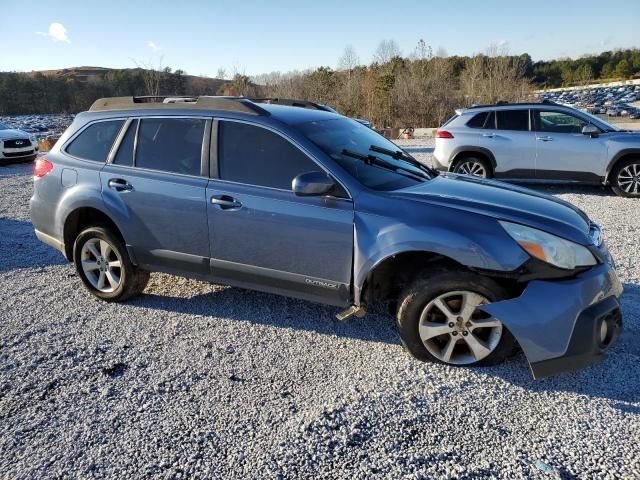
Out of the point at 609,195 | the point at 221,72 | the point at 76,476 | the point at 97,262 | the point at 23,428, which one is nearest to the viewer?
the point at 76,476

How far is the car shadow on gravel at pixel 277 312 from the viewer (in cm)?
393

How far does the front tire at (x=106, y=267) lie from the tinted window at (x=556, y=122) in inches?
298

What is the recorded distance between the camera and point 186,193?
3.92 m

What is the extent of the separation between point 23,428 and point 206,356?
1.19 meters

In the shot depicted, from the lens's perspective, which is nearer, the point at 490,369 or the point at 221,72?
the point at 490,369

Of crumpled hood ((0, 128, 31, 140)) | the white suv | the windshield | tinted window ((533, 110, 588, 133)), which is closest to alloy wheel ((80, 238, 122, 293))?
the windshield

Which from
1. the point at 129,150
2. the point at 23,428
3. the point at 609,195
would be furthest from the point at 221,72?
the point at 23,428

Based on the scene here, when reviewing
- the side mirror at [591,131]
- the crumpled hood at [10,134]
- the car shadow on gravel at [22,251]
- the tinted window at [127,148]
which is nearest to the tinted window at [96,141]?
the tinted window at [127,148]

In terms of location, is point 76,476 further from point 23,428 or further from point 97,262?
point 97,262

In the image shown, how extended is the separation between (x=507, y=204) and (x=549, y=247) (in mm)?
515

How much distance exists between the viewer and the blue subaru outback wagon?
3.05 m

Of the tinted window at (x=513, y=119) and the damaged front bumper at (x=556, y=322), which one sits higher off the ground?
the tinted window at (x=513, y=119)

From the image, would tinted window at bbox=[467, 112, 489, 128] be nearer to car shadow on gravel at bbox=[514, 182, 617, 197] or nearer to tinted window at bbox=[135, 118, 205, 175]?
car shadow on gravel at bbox=[514, 182, 617, 197]

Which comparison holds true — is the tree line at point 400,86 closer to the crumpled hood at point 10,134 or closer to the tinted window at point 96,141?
the crumpled hood at point 10,134
